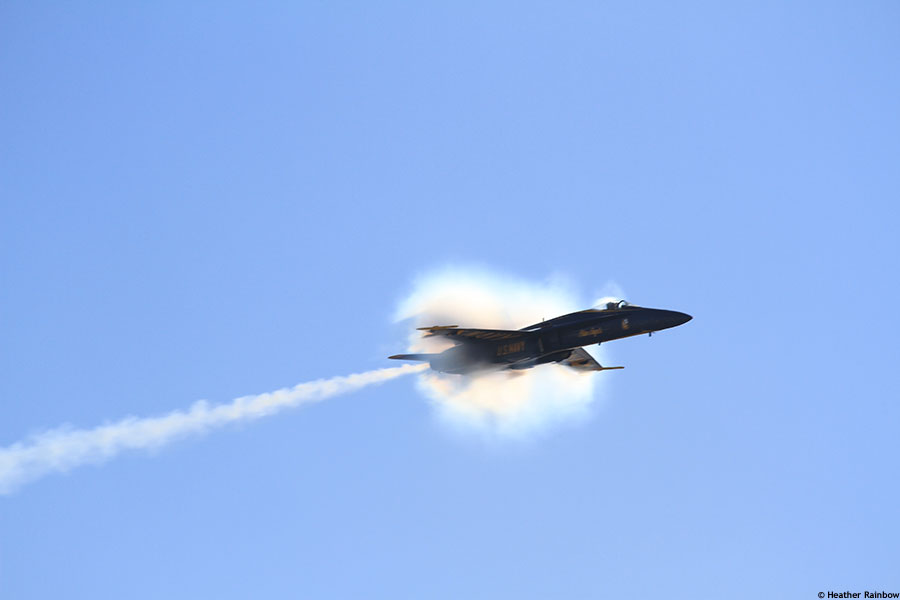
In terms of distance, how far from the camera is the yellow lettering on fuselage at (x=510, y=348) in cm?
5325

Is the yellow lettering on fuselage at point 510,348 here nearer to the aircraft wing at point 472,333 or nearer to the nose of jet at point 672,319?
the aircraft wing at point 472,333

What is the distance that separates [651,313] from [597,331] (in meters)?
2.80

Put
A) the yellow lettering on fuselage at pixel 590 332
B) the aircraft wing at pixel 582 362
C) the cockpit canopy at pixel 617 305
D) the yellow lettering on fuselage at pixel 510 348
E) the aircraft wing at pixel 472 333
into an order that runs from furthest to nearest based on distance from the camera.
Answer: the aircraft wing at pixel 582 362 < the yellow lettering on fuselage at pixel 510 348 < the aircraft wing at pixel 472 333 < the cockpit canopy at pixel 617 305 < the yellow lettering on fuselage at pixel 590 332

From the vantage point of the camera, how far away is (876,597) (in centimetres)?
5397

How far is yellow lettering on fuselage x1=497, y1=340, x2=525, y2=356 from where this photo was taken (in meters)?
53.2

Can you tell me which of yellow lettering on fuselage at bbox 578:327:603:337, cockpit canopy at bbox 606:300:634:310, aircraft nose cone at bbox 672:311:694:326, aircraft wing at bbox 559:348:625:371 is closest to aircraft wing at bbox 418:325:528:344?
yellow lettering on fuselage at bbox 578:327:603:337

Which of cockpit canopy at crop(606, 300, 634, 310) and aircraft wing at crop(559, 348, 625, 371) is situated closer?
cockpit canopy at crop(606, 300, 634, 310)

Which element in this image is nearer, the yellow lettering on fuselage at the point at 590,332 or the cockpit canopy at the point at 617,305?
the yellow lettering on fuselage at the point at 590,332

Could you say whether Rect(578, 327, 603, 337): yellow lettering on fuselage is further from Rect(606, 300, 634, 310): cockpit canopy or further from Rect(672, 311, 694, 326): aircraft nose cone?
Rect(672, 311, 694, 326): aircraft nose cone

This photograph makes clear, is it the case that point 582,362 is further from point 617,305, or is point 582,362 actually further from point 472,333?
point 472,333

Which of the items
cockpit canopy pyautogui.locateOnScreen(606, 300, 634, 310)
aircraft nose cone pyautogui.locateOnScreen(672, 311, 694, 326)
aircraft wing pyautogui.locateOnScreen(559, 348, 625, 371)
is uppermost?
cockpit canopy pyautogui.locateOnScreen(606, 300, 634, 310)

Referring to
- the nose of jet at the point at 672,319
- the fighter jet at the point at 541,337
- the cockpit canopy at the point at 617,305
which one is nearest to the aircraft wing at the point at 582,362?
the fighter jet at the point at 541,337

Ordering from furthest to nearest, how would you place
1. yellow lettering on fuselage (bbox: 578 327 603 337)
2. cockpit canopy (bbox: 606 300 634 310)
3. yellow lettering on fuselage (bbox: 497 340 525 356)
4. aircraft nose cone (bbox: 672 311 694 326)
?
yellow lettering on fuselage (bbox: 497 340 525 356), cockpit canopy (bbox: 606 300 634 310), yellow lettering on fuselage (bbox: 578 327 603 337), aircraft nose cone (bbox: 672 311 694 326)

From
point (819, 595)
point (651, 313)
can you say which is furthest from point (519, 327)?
point (819, 595)
